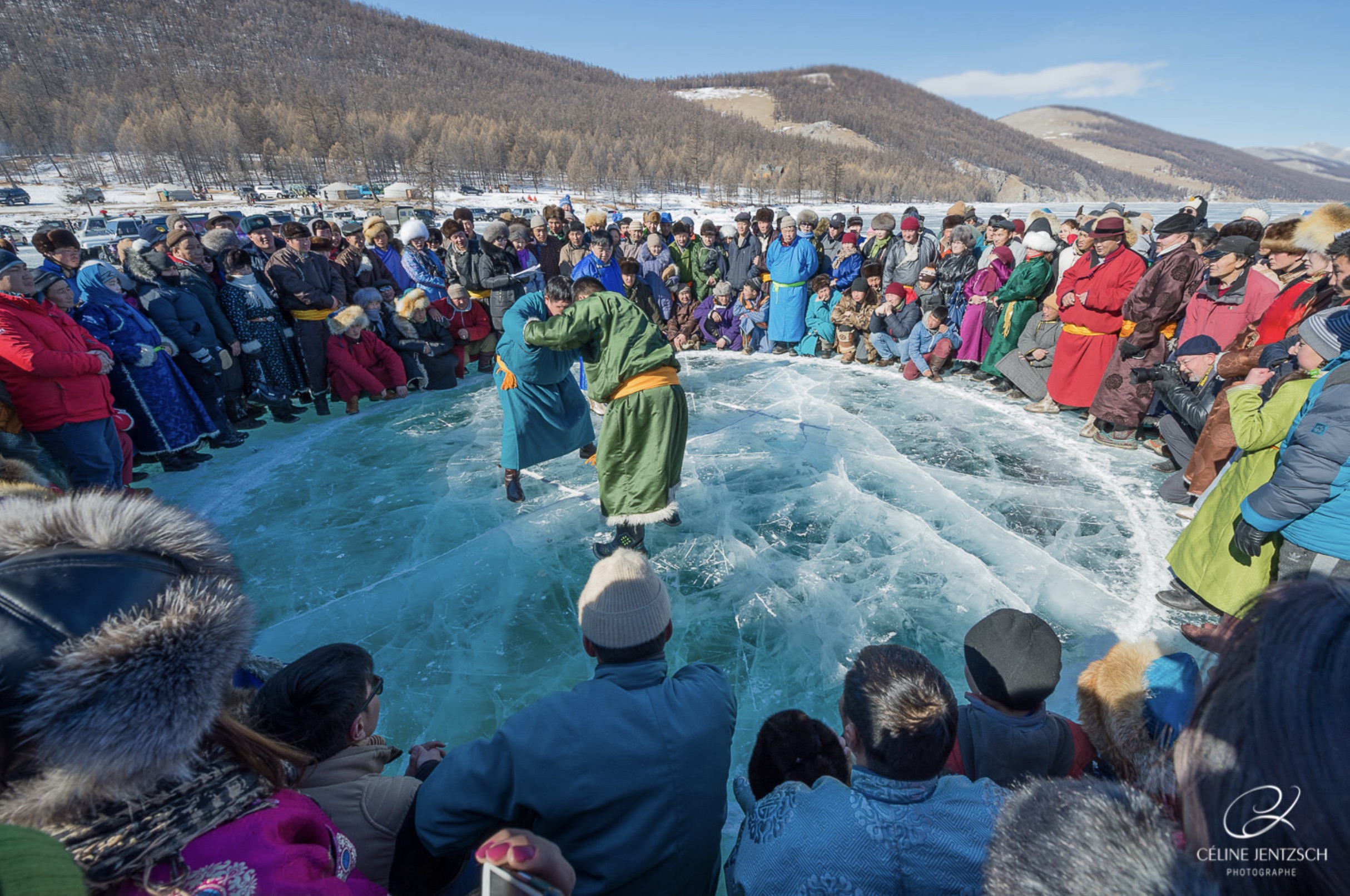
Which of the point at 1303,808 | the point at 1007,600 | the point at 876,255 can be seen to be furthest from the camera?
the point at 876,255

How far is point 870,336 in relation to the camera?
276 inches

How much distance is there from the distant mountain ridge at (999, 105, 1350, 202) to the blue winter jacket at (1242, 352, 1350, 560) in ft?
503

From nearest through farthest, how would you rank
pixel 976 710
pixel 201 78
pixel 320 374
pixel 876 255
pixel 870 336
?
pixel 976 710 < pixel 320 374 < pixel 870 336 < pixel 876 255 < pixel 201 78

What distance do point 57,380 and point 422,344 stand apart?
309 cm

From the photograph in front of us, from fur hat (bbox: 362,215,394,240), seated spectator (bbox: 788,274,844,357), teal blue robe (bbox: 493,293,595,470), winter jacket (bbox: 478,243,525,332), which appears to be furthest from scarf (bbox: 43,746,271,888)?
seated spectator (bbox: 788,274,844,357)

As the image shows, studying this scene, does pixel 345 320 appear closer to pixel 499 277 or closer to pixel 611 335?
pixel 499 277

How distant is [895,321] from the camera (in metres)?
6.76

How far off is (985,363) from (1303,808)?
256 inches

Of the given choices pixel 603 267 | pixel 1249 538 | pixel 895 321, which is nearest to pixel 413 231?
pixel 603 267

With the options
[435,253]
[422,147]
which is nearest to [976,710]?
[435,253]

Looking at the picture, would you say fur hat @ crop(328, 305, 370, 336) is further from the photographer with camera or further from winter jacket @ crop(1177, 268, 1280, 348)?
winter jacket @ crop(1177, 268, 1280, 348)

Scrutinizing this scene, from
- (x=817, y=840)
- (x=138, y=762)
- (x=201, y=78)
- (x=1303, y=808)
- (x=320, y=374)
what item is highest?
(x=201, y=78)

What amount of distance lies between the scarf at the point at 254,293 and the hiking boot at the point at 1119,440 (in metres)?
7.44

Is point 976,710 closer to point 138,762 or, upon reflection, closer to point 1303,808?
point 1303,808
